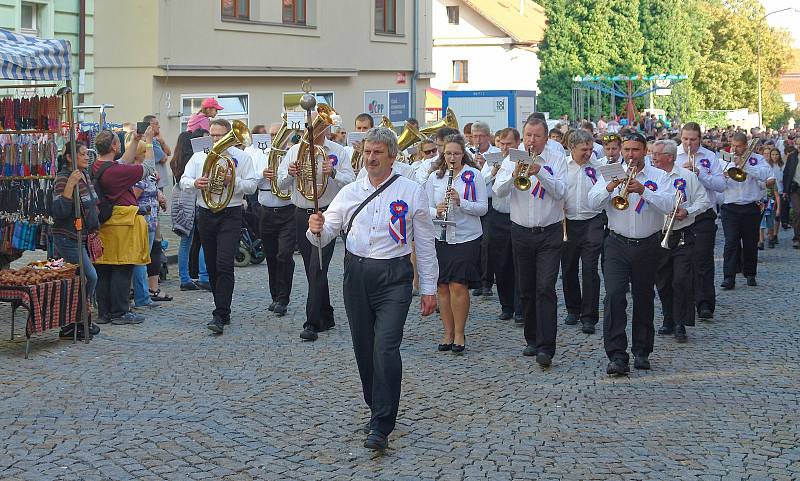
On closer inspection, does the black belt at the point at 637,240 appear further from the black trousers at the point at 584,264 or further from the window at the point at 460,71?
the window at the point at 460,71

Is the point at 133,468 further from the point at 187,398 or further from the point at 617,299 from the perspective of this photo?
the point at 617,299

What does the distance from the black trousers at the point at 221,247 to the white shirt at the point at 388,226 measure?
3.91 meters

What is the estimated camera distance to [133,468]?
7.24 meters

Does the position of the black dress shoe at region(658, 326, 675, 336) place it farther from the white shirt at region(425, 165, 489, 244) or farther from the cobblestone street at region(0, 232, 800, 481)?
the white shirt at region(425, 165, 489, 244)

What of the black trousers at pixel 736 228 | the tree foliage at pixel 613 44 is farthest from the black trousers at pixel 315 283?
the tree foliage at pixel 613 44

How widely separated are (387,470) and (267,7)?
20.1 meters

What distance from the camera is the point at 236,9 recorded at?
25.2m

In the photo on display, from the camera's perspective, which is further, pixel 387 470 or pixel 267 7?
pixel 267 7

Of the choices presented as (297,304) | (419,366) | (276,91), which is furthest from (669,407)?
(276,91)

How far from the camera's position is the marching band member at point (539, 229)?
33.6 feet

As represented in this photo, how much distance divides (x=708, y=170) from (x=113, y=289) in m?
6.23

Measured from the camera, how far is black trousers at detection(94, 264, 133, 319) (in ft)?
40.0

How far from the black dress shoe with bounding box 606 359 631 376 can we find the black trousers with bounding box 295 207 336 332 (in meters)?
2.72

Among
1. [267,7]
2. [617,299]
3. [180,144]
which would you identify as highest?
[267,7]
